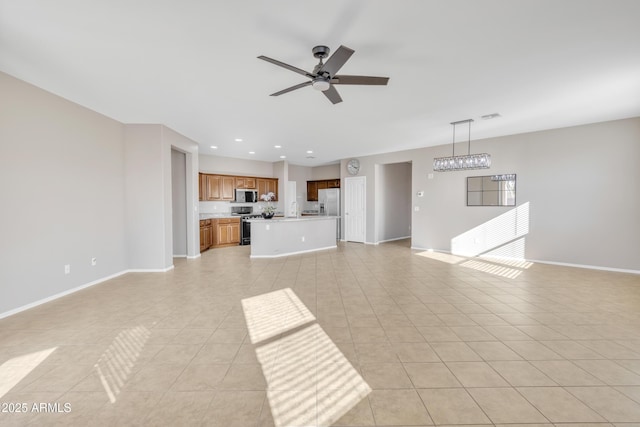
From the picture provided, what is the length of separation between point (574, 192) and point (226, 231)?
848 centimetres

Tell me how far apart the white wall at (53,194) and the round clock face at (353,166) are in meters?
5.95

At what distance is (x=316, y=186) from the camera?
10461 mm

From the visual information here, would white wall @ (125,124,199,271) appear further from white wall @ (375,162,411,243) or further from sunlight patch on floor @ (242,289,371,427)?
white wall @ (375,162,411,243)

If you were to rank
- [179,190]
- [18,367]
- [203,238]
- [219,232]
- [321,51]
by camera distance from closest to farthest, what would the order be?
[18,367]
[321,51]
[179,190]
[203,238]
[219,232]

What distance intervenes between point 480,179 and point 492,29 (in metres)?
4.71

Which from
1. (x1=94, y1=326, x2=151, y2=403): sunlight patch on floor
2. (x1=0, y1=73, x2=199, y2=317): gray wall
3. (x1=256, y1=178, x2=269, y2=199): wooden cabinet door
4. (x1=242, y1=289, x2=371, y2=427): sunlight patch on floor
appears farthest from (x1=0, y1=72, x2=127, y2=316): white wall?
(x1=256, y1=178, x2=269, y2=199): wooden cabinet door

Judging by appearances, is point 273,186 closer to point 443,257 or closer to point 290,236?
point 290,236

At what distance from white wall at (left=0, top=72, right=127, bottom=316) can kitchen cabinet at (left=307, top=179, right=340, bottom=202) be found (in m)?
6.53

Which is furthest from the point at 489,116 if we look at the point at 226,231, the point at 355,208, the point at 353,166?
the point at 226,231

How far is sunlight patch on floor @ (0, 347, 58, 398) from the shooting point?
1940mm

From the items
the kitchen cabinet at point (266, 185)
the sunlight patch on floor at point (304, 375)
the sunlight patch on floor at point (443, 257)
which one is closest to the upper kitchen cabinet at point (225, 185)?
the kitchen cabinet at point (266, 185)

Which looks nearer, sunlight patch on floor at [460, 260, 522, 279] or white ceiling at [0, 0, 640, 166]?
white ceiling at [0, 0, 640, 166]

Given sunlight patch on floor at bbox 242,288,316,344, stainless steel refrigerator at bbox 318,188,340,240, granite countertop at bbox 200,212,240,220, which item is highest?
stainless steel refrigerator at bbox 318,188,340,240

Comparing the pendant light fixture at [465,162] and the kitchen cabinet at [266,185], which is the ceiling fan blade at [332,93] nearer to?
the pendant light fixture at [465,162]
